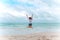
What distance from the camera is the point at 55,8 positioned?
5.57 feet

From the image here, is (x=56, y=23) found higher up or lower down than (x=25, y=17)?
lower down

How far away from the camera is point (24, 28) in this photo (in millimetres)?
1634

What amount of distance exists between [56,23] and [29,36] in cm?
42

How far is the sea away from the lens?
1.60m

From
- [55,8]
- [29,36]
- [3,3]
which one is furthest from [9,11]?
[55,8]

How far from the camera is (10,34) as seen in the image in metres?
1.61

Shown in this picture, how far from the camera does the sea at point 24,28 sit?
160 cm

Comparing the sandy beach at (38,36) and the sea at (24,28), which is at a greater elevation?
the sea at (24,28)

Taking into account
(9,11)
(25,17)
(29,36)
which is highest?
(9,11)

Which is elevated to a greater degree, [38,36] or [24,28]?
[24,28]

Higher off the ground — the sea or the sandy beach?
the sea

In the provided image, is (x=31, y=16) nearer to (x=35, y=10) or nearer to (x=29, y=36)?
(x=35, y=10)

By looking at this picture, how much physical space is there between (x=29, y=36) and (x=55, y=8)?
0.53 metres

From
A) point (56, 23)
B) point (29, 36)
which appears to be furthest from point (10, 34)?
point (56, 23)
